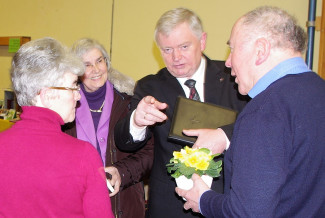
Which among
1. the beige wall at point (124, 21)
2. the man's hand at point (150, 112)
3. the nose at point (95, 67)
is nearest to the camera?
the man's hand at point (150, 112)

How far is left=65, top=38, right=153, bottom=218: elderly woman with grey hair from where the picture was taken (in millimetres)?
1915

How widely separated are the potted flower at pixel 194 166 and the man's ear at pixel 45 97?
57 cm

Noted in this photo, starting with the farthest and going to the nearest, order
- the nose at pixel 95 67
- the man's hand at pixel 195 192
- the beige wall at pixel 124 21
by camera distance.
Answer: the beige wall at pixel 124 21, the nose at pixel 95 67, the man's hand at pixel 195 192

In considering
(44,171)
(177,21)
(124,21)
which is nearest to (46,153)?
(44,171)

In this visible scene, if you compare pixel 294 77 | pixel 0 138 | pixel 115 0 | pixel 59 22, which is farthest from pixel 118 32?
pixel 294 77

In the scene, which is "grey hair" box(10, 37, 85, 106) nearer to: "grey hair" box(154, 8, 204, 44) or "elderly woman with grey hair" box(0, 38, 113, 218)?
"elderly woman with grey hair" box(0, 38, 113, 218)

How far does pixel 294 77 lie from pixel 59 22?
3.77 meters

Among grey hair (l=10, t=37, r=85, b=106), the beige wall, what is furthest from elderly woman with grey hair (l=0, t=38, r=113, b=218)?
the beige wall

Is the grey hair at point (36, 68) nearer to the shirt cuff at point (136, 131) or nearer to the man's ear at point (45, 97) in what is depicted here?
the man's ear at point (45, 97)

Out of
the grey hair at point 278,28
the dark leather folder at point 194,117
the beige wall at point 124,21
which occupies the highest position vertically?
the beige wall at point 124,21

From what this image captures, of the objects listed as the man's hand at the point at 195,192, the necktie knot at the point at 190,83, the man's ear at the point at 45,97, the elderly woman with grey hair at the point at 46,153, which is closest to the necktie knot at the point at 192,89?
the necktie knot at the point at 190,83

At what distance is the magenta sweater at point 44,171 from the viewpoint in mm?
1074

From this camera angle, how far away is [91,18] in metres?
3.78

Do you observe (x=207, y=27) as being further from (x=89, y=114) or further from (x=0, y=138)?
(x=0, y=138)
